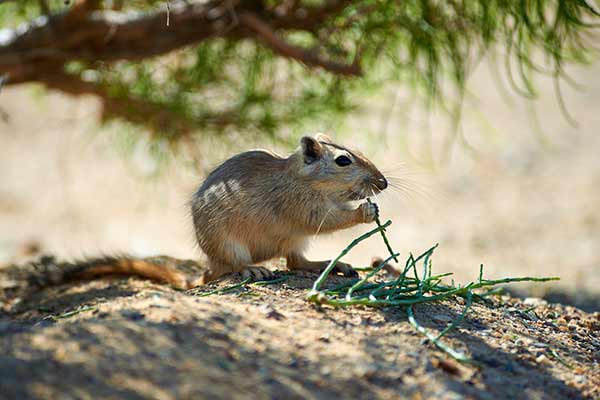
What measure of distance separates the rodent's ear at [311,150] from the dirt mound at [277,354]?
79 cm

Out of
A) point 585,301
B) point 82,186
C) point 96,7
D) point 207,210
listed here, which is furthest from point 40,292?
point 82,186

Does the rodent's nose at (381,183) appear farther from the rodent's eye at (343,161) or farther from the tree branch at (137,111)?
the tree branch at (137,111)

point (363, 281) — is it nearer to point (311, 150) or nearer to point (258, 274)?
point (258, 274)

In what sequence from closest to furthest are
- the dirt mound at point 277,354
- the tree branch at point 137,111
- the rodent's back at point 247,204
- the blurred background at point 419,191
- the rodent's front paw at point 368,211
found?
the dirt mound at point 277,354 → the rodent's front paw at point 368,211 → the rodent's back at point 247,204 → the tree branch at point 137,111 → the blurred background at point 419,191

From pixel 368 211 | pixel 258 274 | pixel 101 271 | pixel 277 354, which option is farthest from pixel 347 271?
pixel 101 271

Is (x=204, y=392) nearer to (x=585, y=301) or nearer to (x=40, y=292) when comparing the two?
(x=40, y=292)

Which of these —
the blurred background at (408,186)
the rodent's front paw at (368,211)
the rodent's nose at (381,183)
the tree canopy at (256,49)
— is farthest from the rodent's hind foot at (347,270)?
the blurred background at (408,186)

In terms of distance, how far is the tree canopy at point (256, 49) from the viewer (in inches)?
171

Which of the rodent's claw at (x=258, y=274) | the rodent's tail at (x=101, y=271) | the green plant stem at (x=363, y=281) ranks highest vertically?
the green plant stem at (x=363, y=281)

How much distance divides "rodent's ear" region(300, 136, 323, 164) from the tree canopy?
3.39 ft

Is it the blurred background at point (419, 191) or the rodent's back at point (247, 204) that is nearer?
the rodent's back at point (247, 204)

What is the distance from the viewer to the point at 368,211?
11.5 feet

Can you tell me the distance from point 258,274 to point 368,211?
22.8 inches

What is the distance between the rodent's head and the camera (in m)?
3.62
